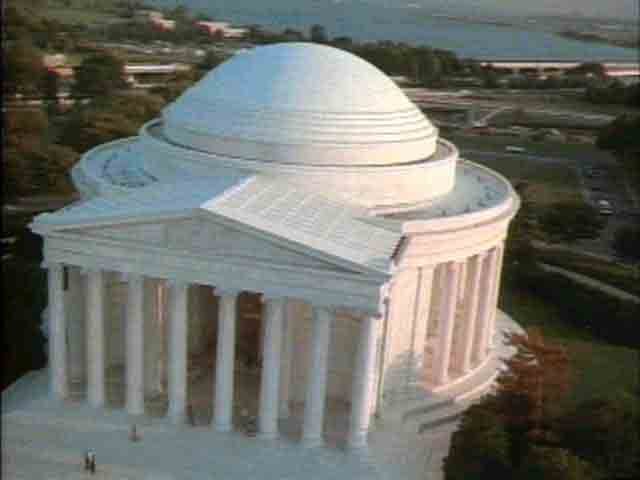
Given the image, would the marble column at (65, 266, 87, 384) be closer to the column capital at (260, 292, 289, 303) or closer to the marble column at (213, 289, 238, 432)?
the marble column at (213, 289, 238, 432)

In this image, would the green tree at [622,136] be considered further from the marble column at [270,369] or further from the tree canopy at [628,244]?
the marble column at [270,369]

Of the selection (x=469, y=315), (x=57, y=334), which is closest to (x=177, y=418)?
(x=57, y=334)

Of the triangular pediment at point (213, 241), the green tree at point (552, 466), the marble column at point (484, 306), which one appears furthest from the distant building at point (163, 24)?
the green tree at point (552, 466)

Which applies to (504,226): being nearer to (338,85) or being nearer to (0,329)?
(338,85)

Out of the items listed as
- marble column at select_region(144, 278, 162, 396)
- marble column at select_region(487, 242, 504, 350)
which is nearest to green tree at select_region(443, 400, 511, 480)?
marble column at select_region(487, 242, 504, 350)

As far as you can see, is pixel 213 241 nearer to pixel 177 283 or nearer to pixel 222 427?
pixel 177 283

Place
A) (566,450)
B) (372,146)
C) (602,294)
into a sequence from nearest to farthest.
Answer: (566,450), (372,146), (602,294)

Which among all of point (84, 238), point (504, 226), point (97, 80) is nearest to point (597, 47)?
point (97, 80)
